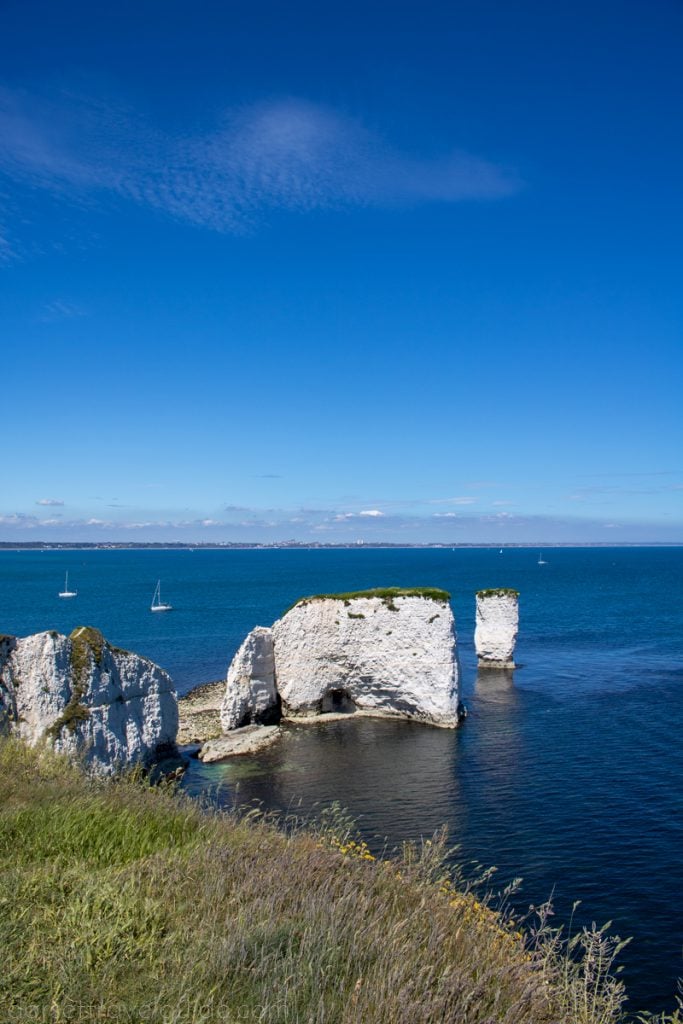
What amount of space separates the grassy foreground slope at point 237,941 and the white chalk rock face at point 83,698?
13163 mm

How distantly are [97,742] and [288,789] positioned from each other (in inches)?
297

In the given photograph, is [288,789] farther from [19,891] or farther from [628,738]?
[19,891]

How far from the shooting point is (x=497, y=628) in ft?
168

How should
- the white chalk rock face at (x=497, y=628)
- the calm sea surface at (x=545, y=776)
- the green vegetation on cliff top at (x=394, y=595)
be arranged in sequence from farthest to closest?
the white chalk rock face at (x=497, y=628), the green vegetation on cliff top at (x=394, y=595), the calm sea surface at (x=545, y=776)

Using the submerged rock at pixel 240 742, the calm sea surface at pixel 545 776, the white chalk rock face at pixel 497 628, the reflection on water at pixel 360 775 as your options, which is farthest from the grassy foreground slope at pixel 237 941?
the white chalk rock face at pixel 497 628

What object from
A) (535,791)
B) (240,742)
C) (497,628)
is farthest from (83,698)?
(497,628)

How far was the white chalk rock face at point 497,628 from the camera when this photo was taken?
5050 cm

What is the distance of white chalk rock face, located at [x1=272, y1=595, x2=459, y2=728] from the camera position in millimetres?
37031

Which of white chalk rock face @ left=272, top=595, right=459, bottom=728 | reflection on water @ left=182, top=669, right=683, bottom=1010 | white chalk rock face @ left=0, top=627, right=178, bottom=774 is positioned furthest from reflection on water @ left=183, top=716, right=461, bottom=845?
white chalk rock face @ left=0, top=627, right=178, bottom=774

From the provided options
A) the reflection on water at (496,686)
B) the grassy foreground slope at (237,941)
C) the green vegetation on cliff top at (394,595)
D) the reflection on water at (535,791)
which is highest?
the green vegetation on cliff top at (394,595)

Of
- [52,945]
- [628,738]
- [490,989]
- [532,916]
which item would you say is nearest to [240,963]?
[52,945]

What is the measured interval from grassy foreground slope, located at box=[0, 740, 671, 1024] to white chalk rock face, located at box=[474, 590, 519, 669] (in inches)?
1681

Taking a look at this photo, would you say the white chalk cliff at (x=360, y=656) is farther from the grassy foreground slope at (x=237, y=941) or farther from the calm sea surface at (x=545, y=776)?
the grassy foreground slope at (x=237, y=941)

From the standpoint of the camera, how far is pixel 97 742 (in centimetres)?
2394
